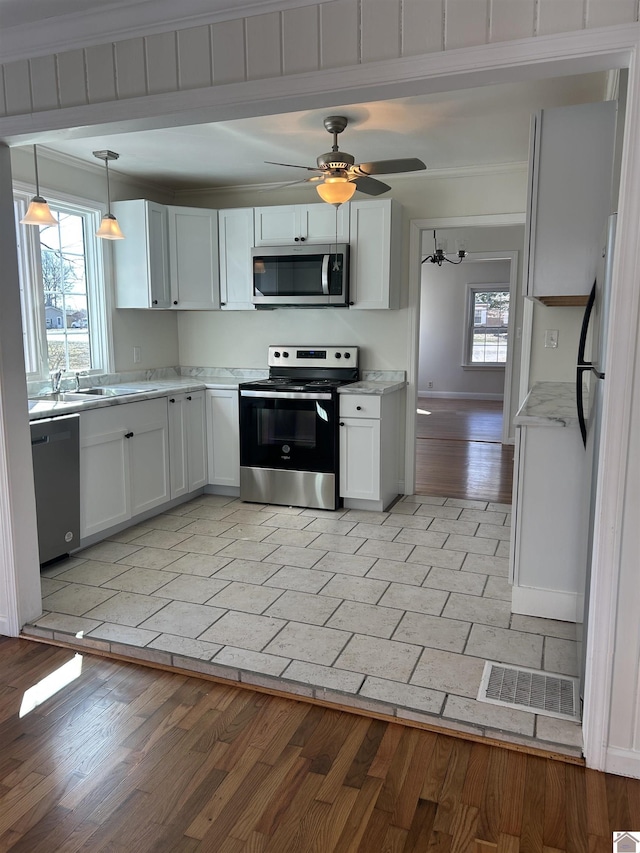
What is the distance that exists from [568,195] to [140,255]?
2996mm

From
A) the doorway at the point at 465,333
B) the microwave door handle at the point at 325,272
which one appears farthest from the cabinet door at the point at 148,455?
A: the doorway at the point at 465,333

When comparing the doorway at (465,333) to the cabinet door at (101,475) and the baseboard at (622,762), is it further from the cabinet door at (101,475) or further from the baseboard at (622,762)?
the baseboard at (622,762)

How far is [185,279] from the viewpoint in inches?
189

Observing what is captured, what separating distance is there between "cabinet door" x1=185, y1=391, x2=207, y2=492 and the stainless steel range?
Result: 13.2 inches

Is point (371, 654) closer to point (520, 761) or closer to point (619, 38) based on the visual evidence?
point (520, 761)

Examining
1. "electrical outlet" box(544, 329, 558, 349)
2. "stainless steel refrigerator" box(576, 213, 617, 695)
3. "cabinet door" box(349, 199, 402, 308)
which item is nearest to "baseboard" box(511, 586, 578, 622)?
"stainless steel refrigerator" box(576, 213, 617, 695)

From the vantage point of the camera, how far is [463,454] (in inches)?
252

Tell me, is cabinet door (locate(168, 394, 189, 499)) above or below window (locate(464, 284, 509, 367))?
below

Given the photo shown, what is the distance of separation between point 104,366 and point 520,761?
12.3 ft

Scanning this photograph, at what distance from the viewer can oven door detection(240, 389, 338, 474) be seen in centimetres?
434

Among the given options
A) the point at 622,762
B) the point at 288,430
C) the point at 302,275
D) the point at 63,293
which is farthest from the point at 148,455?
the point at 622,762

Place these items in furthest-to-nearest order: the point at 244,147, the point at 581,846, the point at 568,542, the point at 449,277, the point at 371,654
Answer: the point at 449,277
the point at 244,147
the point at 568,542
the point at 371,654
the point at 581,846

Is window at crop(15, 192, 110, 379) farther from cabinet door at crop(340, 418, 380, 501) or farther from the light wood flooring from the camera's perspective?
the light wood flooring

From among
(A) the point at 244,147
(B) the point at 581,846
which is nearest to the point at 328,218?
(A) the point at 244,147
